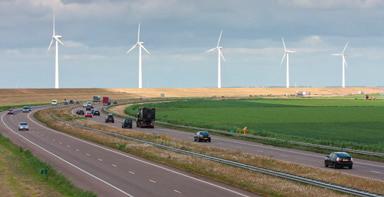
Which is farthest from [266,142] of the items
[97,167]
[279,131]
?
[97,167]

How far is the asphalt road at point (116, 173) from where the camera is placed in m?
41.8

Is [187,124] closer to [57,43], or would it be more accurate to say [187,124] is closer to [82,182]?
[82,182]

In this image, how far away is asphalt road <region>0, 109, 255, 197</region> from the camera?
41.8m

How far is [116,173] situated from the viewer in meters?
51.3

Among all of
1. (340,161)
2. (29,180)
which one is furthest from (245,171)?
(29,180)

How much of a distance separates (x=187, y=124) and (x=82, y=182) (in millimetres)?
69433

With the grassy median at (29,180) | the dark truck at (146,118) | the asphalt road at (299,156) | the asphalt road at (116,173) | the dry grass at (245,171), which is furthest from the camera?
the dark truck at (146,118)

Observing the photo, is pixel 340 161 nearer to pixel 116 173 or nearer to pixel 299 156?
pixel 299 156

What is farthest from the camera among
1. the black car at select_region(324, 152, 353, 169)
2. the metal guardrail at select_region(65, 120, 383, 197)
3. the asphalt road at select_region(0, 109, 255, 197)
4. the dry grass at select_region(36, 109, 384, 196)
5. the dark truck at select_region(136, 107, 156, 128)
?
the dark truck at select_region(136, 107, 156, 128)

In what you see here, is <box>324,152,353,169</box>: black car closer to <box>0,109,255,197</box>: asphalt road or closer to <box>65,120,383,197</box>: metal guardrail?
<box>65,120,383,197</box>: metal guardrail

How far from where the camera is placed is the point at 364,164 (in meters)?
58.8

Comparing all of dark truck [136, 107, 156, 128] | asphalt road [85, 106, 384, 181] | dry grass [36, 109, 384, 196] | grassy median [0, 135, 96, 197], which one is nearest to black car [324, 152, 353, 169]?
asphalt road [85, 106, 384, 181]

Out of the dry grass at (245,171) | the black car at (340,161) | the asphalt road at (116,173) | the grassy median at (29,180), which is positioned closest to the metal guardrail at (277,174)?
the dry grass at (245,171)

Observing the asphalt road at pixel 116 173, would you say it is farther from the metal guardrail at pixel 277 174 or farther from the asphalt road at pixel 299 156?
the asphalt road at pixel 299 156
